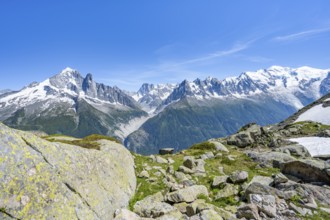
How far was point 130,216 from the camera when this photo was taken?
13.9 m

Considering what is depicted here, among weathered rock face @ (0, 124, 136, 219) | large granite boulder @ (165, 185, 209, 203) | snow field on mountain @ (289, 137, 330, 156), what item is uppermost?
weathered rock face @ (0, 124, 136, 219)

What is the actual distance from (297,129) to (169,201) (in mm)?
59795

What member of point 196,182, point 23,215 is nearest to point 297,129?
point 196,182

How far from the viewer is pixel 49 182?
11.7 m

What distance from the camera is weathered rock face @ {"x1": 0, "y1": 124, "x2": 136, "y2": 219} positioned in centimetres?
1039

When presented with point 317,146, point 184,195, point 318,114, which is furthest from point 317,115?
point 184,195

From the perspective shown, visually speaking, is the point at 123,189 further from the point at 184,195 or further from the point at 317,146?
the point at 317,146

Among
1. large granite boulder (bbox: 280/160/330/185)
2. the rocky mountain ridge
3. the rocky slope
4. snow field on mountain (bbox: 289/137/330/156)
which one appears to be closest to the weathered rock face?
the rocky mountain ridge

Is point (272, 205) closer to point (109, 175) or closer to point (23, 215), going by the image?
point (109, 175)

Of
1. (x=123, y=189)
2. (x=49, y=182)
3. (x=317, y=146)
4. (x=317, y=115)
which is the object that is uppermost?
(x=49, y=182)

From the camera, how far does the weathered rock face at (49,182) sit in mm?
10391

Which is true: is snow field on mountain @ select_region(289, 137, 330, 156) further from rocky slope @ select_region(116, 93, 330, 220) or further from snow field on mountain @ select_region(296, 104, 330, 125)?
snow field on mountain @ select_region(296, 104, 330, 125)

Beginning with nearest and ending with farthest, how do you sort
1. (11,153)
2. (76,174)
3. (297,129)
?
(11,153) → (76,174) → (297,129)

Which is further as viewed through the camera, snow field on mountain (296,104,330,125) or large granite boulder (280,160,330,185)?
snow field on mountain (296,104,330,125)
